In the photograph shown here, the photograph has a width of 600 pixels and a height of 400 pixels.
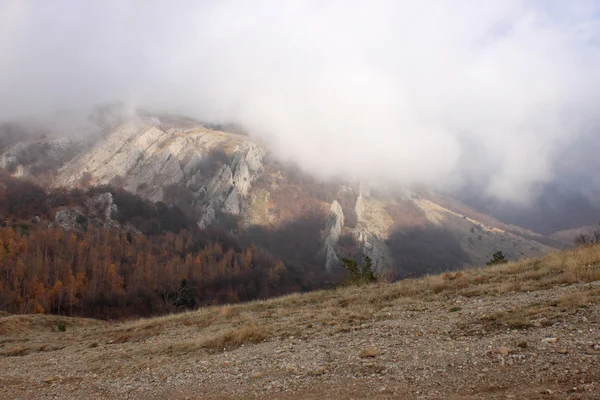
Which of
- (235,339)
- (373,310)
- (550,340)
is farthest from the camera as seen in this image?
(373,310)

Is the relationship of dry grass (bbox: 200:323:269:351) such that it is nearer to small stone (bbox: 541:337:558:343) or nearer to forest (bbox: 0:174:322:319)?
small stone (bbox: 541:337:558:343)

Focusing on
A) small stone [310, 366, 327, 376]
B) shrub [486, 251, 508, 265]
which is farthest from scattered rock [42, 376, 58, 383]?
shrub [486, 251, 508, 265]

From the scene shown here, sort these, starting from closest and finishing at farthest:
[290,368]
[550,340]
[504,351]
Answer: [504,351]
[550,340]
[290,368]

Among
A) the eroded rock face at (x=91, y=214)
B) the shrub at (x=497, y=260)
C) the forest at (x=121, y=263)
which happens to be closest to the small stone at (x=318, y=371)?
the shrub at (x=497, y=260)

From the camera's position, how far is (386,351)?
10.2 metres

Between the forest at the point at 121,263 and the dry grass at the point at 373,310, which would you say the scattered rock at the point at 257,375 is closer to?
the dry grass at the point at 373,310

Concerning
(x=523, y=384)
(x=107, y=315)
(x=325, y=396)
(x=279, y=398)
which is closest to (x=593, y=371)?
(x=523, y=384)

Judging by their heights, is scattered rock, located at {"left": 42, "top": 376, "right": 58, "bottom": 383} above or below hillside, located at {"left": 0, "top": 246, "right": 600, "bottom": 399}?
below

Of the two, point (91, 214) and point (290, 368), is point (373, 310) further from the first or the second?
point (91, 214)

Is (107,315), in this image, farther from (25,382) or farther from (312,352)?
(312,352)

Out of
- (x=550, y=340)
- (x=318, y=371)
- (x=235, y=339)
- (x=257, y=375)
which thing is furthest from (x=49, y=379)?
(x=550, y=340)

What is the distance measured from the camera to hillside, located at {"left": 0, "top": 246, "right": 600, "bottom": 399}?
7.60 m

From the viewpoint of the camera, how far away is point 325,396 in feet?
26.7

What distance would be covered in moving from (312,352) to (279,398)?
10.6 ft
